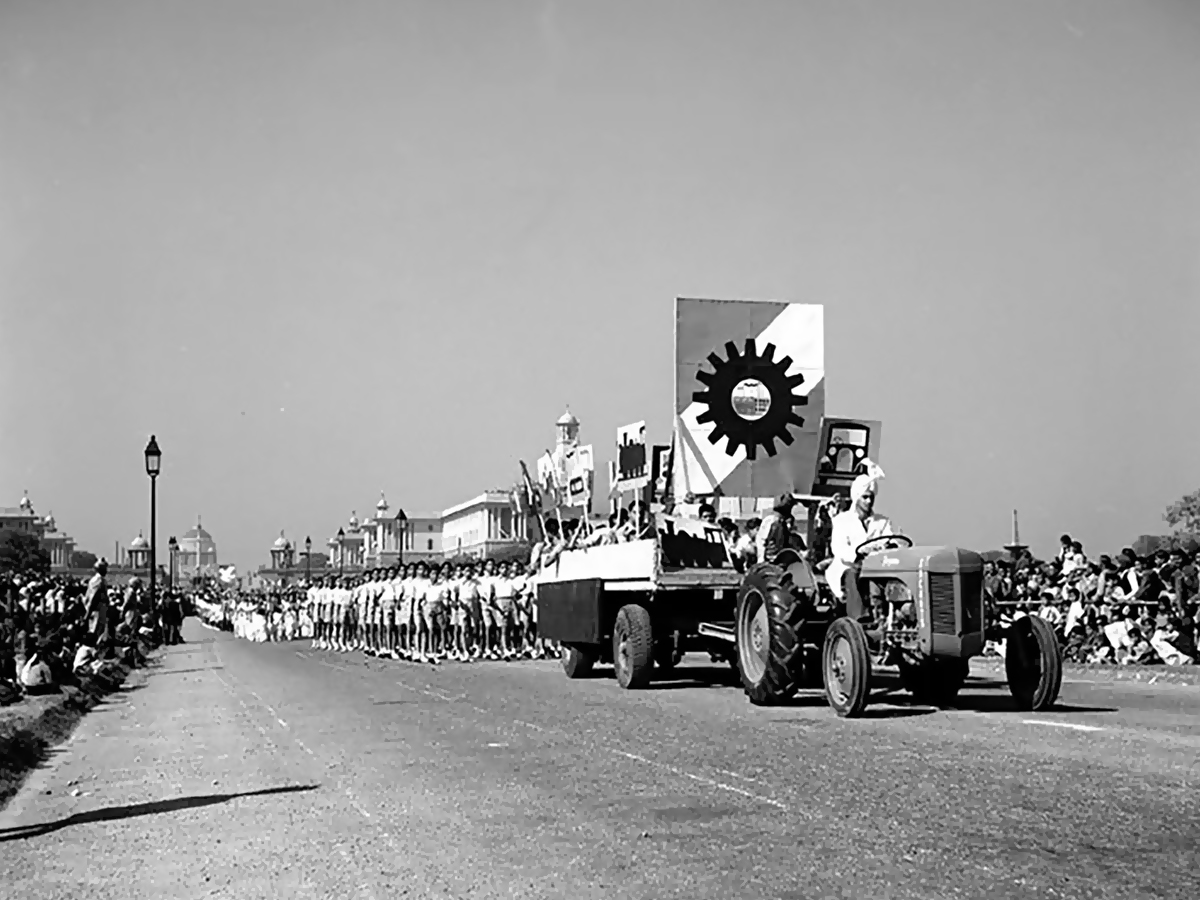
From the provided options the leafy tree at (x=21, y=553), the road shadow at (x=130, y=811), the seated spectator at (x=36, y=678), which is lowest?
the road shadow at (x=130, y=811)

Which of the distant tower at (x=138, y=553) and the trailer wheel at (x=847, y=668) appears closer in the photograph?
the trailer wheel at (x=847, y=668)

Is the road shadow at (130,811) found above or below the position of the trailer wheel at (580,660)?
below

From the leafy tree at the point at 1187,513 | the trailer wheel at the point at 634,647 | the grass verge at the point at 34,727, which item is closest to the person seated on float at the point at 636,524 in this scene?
the trailer wheel at the point at 634,647

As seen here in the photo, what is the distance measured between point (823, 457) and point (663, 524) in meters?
2.18

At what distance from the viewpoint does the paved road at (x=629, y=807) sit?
6.91 metres

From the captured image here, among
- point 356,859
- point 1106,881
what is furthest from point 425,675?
point 1106,881

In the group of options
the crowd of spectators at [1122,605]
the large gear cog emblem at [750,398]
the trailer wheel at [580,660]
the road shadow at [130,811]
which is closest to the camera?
the road shadow at [130,811]

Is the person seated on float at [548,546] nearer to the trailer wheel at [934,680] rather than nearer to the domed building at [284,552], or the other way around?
the trailer wheel at [934,680]

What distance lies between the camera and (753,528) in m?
19.1

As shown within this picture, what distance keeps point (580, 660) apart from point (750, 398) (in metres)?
4.65

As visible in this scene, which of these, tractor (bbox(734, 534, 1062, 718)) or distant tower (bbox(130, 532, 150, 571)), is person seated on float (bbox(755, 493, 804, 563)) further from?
distant tower (bbox(130, 532, 150, 571))

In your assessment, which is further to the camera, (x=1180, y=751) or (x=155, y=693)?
(x=155, y=693)

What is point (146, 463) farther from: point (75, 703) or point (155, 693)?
point (75, 703)

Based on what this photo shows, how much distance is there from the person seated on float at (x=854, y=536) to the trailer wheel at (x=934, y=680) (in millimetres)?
→ 793
